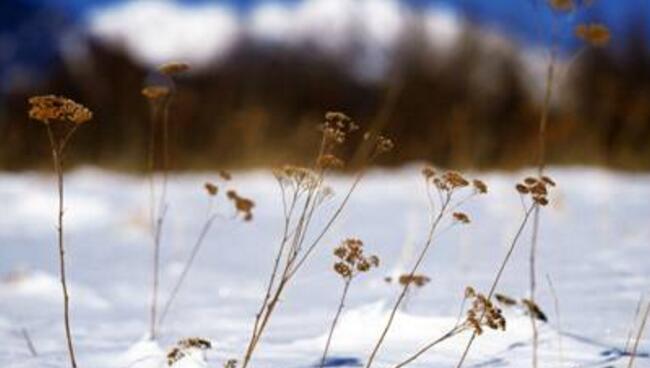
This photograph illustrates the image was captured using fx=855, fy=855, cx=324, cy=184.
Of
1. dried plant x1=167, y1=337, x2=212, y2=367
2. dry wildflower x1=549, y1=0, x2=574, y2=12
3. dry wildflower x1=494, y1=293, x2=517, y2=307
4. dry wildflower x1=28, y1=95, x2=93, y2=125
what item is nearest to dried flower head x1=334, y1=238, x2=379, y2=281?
dried plant x1=167, y1=337, x2=212, y2=367

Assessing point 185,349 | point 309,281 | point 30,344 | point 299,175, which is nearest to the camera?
Answer: point 185,349

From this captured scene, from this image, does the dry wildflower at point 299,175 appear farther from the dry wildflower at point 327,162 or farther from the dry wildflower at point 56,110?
the dry wildflower at point 56,110

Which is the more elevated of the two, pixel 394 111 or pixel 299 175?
pixel 299 175

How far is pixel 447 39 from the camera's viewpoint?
1845cm

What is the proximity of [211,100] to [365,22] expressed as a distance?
16.3 metres

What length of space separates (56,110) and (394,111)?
438 inches

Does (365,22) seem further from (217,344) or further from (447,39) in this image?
(217,344)

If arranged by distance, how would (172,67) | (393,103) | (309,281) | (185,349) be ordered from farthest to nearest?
(393,103) → (309,281) → (172,67) → (185,349)

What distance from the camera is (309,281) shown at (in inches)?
133

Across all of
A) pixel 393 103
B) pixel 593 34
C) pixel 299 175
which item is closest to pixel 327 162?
pixel 299 175

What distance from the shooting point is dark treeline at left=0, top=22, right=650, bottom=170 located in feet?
29.6

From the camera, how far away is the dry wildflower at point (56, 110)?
194cm

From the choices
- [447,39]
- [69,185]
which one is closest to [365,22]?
[447,39]

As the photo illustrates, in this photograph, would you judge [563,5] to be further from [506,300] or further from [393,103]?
[393,103]
